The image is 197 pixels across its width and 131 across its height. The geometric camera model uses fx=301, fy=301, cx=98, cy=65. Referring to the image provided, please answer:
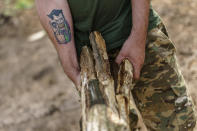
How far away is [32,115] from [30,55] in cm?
151

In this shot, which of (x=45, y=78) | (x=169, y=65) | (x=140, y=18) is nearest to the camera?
(x=140, y=18)

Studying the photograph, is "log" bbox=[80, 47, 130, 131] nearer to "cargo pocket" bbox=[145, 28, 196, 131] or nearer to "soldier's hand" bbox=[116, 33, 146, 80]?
"soldier's hand" bbox=[116, 33, 146, 80]

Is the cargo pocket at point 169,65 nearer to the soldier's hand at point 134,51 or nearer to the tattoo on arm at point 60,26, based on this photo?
the soldier's hand at point 134,51

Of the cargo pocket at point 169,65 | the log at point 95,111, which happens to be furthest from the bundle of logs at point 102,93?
the cargo pocket at point 169,65

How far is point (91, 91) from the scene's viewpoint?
146 centimetres

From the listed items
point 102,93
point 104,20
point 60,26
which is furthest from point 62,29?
A: point 102,93

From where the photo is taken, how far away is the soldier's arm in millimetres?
1703

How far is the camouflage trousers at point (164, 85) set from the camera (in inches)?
73.5

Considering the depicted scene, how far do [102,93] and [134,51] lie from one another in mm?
363

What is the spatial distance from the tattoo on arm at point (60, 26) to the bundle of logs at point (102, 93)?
0.42 feet

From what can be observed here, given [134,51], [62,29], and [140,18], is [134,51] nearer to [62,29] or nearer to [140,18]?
[140,18]

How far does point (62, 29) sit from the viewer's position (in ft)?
5.66

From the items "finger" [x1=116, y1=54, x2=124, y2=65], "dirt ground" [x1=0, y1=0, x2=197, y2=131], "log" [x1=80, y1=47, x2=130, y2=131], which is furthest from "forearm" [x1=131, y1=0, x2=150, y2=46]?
"dirt ground" [x1=0, y1=0, x2=197, y2=131]

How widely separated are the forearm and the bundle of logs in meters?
0.17
